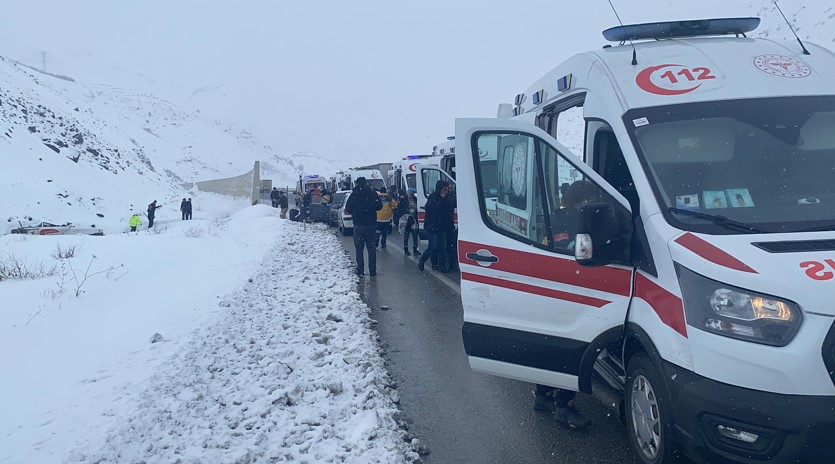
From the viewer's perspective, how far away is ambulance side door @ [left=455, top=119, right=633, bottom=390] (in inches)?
158

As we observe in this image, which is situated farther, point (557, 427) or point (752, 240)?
point (557, 427)

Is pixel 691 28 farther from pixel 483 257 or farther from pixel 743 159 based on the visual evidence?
pixel 483 257

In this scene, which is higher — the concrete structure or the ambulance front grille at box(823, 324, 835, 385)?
the concrete structure

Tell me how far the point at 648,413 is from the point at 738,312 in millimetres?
975

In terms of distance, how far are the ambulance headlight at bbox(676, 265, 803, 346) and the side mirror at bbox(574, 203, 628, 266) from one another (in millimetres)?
577

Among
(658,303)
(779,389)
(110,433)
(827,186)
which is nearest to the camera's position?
(779,389)

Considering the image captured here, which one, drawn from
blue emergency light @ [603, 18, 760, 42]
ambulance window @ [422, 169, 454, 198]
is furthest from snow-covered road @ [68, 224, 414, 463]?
ambulance window @ [422, 169, 454, 198]

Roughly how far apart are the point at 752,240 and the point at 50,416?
5106 mm

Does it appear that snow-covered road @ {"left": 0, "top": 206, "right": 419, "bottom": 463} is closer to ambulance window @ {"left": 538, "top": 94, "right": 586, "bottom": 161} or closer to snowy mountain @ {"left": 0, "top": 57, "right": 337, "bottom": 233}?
ambulance window @ {"left": 538, "top": 94, "right": 586, "bottom": 161}

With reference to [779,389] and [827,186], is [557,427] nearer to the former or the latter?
[779,389]

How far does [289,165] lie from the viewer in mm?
111188

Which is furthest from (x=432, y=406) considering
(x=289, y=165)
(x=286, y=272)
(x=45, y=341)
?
(x=289, y=165)

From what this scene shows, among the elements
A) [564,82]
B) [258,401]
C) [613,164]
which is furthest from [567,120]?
[258,401]

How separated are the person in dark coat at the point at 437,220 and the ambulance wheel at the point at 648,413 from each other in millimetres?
8363
